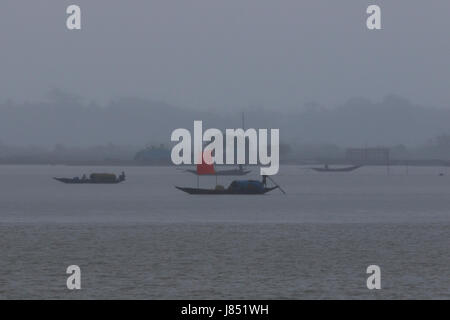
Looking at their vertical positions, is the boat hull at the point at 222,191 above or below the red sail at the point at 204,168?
below

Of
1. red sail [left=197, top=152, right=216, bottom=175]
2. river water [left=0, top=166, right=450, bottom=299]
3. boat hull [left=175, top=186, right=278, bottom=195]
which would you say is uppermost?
red sail [left=197, top=152, right=216, bottom=175]

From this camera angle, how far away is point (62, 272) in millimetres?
61625

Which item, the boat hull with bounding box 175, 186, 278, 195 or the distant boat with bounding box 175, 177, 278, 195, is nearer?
the boat hull with bounding box 175, 186, 278, 195

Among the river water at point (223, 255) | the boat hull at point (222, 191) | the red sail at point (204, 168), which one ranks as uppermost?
the red sail at point (204, 168)

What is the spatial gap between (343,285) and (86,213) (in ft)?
266

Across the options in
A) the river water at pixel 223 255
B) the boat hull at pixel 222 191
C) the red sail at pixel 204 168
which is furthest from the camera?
the red sail at pixel 204 168

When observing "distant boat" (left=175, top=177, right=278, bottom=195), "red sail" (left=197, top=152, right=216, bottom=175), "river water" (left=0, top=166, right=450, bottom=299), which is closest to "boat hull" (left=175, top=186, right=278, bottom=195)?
"distant boat" (left=175, top=177, right=278, bottom=195)

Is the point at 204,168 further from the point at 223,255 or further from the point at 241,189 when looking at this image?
the point at 223,255

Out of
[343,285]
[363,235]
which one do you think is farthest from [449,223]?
[343,285]

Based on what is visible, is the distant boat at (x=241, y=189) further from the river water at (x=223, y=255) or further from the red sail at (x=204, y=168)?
the river water at (x=223, y=255)

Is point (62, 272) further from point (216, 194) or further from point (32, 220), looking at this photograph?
point (216, 194)

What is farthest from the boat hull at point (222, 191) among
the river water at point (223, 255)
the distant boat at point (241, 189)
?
the river water at point (223, 255)

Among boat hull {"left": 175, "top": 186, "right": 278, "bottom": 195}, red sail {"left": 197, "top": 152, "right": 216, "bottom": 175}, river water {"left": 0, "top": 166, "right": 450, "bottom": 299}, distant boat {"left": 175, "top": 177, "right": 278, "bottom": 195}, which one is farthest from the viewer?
red sail {"left": 197, "top": 152, "right": 216, "bottom": 175}

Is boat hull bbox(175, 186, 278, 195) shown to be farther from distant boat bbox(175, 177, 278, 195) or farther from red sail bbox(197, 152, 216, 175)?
red sail bbox(197, 152, 216, 175)
